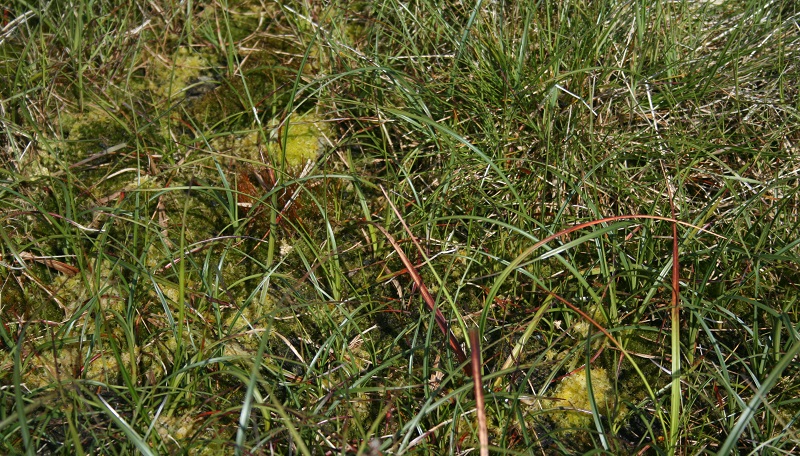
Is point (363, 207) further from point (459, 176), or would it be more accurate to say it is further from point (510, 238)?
point (510, 238)

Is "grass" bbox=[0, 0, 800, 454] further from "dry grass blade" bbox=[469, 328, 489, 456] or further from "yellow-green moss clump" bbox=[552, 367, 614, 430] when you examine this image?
"dry grass blade" bbox=[469, 328, 489, 456]

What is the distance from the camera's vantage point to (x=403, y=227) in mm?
1974

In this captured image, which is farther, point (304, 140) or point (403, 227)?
point (304, 140)

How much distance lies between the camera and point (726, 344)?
1.75m

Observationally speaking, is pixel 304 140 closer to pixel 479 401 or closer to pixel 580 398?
pixel 580 398

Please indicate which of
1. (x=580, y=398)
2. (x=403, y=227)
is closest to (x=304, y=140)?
(x=403, y=227)

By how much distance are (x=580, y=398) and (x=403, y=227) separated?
71cm

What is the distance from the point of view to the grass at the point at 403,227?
5.18ft

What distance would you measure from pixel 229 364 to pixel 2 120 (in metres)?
1.18

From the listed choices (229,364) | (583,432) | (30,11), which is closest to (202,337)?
(229,364)

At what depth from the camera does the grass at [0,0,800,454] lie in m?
1.58

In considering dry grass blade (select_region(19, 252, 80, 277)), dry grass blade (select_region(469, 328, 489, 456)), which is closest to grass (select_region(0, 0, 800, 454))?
dry grass blade (select_region(19, 252, 80, 277))

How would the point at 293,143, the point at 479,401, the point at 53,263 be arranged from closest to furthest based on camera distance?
the point at 479,401 → the point at 53,263 → the point at 293,143

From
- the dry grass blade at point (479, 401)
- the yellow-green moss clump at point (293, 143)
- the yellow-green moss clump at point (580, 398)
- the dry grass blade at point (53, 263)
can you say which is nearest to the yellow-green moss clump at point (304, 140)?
the yellow-green moss clump at point (293, 143)
